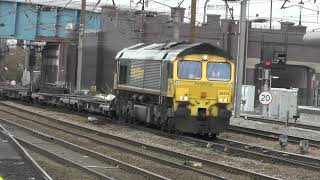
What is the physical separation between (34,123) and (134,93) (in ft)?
14.9

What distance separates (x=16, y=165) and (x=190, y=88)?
9.17 metres

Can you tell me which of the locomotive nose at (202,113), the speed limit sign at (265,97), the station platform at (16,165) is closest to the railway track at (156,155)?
the station platform at (16,165)

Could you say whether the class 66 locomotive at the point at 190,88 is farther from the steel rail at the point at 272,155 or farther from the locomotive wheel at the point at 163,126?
the steel rail at the point at 272,155

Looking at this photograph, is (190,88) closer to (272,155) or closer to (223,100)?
(223,100)

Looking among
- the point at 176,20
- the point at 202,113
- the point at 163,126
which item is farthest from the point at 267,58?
the point at 176,20

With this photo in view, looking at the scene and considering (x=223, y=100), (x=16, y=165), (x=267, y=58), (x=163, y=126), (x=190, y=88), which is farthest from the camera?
(x=267, y=58)

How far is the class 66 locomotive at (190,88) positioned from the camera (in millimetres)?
20703

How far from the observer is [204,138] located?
21891 mm

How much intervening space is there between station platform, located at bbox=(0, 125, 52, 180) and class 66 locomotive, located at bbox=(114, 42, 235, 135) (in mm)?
6410

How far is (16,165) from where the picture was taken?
1281cm

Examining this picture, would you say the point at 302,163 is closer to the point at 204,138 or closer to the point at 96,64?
the point at 204,138

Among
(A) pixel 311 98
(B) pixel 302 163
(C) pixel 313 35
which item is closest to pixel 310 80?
(A) pixel 311 98

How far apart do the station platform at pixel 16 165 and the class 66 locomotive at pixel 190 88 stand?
641 centimetres

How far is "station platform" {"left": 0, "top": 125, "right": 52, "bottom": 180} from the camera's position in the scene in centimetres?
1145
